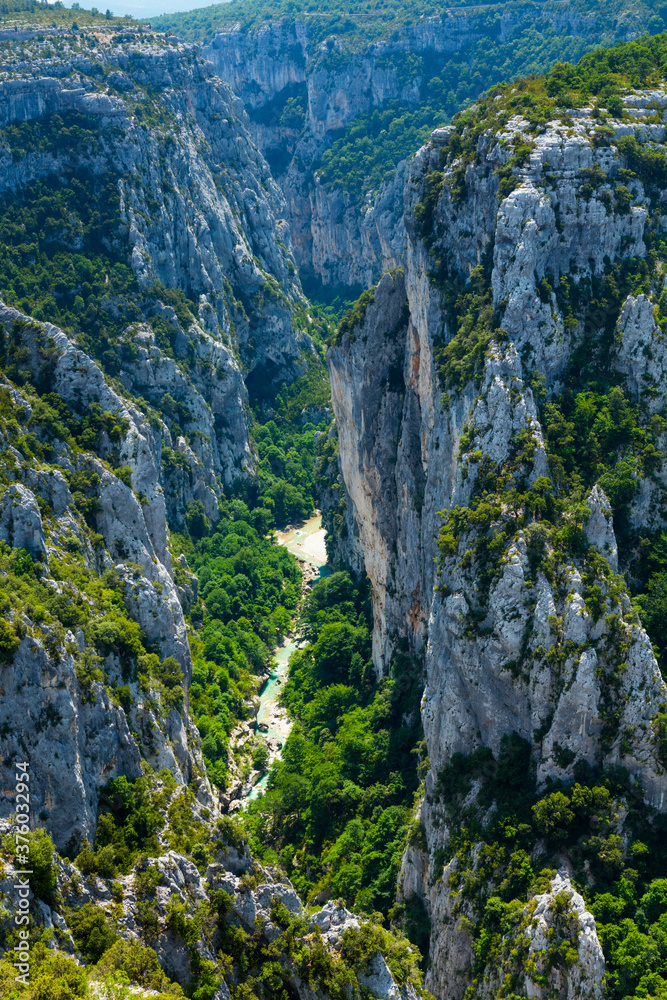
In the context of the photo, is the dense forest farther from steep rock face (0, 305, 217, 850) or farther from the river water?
the river water

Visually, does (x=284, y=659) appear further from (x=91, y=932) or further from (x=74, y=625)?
(x=91, y=932)

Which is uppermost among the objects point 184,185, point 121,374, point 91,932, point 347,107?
point 347,107

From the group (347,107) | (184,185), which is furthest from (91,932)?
(347,107)

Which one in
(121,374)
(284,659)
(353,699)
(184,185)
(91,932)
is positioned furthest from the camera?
(184,185)

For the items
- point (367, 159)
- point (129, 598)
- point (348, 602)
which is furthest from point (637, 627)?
point (367, 159)

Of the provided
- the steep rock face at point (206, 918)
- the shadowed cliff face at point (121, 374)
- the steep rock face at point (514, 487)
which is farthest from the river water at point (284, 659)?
the steep rock face at point (206, 918)

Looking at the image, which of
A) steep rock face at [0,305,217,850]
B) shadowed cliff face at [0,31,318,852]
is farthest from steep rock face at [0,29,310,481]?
steep rock face at [0,305,217,850]

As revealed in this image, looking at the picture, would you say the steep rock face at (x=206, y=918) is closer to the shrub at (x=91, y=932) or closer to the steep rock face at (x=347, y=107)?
the shrub at (x=91, y=932)
